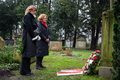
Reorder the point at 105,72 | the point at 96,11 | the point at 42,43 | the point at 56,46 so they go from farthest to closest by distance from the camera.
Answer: the point at 96,11, the point at 56,46, the point at 42,43, the point at 105,72

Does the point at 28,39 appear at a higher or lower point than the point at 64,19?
lower

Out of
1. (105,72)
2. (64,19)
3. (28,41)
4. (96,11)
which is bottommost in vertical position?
(105,72)

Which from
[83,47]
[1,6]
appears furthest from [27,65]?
[1,6]

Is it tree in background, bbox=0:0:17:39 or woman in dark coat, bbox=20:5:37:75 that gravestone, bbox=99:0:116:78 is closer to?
woman in dark coat, bbox=20:5:37:75

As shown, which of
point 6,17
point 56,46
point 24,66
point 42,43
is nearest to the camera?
point 24,66

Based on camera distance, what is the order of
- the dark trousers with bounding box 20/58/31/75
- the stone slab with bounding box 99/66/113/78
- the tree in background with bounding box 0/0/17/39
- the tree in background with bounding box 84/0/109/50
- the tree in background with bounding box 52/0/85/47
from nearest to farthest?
the stone slab with bounding box 99/66/113/78 → the dark trousers with bounding box 20/58/31/75 → the tree in background with bounding box 84/0/109/50 → the tree in background with bounding box 52/0/85/47 → the tree in background with bounding box 0/0/17/39

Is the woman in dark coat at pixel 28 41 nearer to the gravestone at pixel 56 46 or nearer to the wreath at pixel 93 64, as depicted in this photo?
the wreath at pixel 93 64

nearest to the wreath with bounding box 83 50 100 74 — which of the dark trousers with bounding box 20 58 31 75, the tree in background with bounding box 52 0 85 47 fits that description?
the dark trousers with bounding box 20 58 31 75

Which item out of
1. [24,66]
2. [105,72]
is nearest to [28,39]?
[24,66]

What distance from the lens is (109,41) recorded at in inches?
121

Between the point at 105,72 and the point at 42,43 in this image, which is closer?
the point at 105,72

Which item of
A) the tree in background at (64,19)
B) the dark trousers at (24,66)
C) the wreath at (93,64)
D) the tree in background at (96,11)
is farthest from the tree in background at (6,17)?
the wreath at (93,64)

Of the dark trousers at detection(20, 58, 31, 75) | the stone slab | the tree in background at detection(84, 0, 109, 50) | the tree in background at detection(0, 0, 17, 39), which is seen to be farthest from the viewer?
the tree in background at detection(0, 0, 17, 39)

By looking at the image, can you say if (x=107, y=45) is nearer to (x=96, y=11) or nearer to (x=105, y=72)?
(x=105, y=72)
